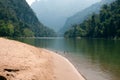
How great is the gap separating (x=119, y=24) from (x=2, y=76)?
507 ft

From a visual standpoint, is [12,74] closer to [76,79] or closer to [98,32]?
[76,79]

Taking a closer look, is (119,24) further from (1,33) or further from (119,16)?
(1,33)

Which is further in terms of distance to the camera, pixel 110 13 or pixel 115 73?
pixel 110 13

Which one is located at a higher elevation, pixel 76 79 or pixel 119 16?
pixel 119 16

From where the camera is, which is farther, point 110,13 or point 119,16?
point 110,13

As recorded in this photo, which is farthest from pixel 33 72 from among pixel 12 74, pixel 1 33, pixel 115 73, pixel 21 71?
pixel 1 33

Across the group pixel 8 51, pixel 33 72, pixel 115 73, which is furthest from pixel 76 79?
pixel 8 51

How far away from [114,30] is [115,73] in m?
142

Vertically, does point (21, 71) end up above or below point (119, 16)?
below

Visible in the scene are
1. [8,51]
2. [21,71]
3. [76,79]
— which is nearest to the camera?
[21,71]

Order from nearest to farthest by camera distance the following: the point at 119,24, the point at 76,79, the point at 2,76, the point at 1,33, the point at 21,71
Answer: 1. the point at 2,76
2. the point at 21,71
3. the point at 76,79
4. the point at 119,24
5. the point at 1,33

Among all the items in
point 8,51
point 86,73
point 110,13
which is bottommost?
point 86,73

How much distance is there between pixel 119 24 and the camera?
171250 millimetres

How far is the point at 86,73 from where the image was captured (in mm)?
33500
